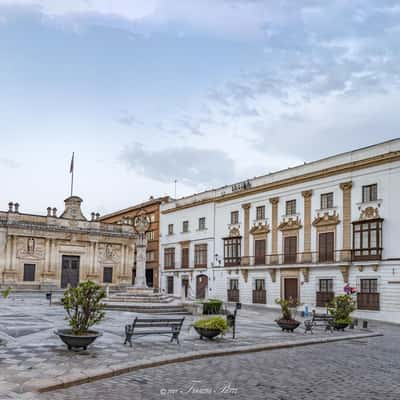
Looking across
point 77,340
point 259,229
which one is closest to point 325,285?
point 259,229

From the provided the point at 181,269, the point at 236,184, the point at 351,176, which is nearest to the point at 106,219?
the point at 181,269

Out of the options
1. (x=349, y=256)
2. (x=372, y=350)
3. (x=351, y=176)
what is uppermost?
(x=351, y=176)

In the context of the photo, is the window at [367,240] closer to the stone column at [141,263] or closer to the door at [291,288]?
the door at [291,288]

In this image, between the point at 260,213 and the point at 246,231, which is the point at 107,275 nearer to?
the point at 246,231

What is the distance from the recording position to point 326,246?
107ft

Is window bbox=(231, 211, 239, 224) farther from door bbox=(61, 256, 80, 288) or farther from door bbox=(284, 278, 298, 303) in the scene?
door bbox=(61, 256, 80, 288)

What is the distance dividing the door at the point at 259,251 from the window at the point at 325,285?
5468 mm

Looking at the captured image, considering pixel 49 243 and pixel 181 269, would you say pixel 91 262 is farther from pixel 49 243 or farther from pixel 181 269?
pixel 181 269

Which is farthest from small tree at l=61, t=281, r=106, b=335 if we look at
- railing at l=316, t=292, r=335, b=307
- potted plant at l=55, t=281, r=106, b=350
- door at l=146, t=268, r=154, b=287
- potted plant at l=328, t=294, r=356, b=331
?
door at l=146, t=268, r=154, b=287

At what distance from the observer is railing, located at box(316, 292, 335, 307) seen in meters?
31.8

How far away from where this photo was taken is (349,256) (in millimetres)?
30719

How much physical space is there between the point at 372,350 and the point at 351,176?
18.2 metres

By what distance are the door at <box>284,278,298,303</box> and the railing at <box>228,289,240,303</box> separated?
5.07 metres

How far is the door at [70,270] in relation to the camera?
4856 cm
